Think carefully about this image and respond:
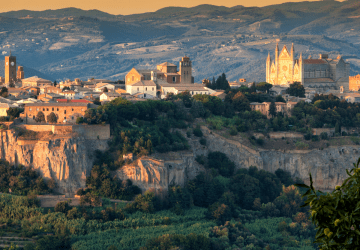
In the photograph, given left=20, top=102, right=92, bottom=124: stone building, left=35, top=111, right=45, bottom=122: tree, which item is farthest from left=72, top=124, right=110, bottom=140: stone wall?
left=35, top=111, right=45, bottom=122: tree

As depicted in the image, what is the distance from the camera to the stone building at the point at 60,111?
49.5 metres

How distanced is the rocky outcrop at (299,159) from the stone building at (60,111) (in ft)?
38.4

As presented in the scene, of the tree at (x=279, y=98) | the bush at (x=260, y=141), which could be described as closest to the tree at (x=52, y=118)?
the bush at (x=260, y=141)

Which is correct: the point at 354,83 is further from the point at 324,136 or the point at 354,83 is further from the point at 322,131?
the point at 324,136

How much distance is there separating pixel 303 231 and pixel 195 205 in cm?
769

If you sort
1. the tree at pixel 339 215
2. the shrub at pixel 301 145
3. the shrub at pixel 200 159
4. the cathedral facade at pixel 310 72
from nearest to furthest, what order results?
1. the tree at pixel 339 215
2. the shrub at pixel 200 159
3. the shrub at pixel 301 145
4. the cathedral facade at pixel 310 72

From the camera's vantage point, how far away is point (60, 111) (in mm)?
49688

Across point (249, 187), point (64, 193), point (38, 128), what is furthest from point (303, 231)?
point (38, 128)

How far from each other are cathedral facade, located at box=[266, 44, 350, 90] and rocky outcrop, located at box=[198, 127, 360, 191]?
28.6 metres

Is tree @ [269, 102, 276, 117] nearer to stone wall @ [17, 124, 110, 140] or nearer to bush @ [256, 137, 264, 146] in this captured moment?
bush @ [256, 137, 264, 146]

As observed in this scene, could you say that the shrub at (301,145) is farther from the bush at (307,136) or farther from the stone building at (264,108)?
the stone building at (264,108)

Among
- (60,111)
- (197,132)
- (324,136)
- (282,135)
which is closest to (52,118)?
(60,111)

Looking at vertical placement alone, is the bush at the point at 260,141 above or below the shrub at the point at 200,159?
above

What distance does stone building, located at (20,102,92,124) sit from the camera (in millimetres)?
49531
